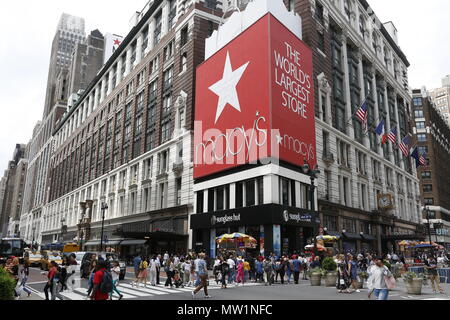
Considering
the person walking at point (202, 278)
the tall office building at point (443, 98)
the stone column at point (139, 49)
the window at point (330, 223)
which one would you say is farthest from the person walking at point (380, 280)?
the tall office building at point (443, 98)

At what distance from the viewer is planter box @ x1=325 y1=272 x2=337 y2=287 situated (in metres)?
22.2

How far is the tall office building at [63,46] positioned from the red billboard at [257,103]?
426ft

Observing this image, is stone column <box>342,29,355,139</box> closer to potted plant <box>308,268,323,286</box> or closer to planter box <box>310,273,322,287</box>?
potted plant <box>308,268,323,286</box>

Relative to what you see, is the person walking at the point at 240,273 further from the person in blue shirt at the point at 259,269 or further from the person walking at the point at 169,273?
the person walking at the point at 169,273

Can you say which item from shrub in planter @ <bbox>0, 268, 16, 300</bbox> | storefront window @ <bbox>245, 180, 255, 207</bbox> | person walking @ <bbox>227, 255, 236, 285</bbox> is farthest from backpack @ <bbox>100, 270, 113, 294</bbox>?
storefront window @ <bbox>245, 180, 255, 207</bbox>

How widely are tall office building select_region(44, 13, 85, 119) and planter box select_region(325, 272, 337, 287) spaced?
15160 cm

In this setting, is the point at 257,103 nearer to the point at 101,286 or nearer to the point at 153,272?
the point at 153,272

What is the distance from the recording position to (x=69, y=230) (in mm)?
83000

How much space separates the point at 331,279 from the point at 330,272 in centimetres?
42

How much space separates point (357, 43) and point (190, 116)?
30.2 meters

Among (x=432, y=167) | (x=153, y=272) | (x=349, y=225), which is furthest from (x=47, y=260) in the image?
(x=432, y=167)

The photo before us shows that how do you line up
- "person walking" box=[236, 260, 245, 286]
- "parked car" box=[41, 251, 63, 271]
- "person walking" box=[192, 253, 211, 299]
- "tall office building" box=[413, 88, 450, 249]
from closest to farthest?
"person walking" box=[192, 253, 211, 299] → "person walking" box=[236, 260, 245, 286] → "parked car" box=[41, 251, 63, 271] → "tall office building" box=[413, 88, 450, 249]
